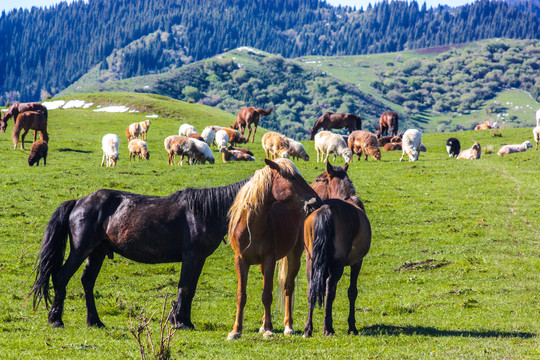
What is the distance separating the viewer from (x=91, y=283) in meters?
11.5

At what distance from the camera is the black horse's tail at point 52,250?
1120 centimetres

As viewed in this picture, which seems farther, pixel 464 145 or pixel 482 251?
pixel 464 145

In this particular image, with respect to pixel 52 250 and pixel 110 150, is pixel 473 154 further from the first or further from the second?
pixel 52 250

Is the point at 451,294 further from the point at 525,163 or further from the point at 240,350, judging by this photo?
the point at 525,163

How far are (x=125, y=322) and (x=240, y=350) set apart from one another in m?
3.58

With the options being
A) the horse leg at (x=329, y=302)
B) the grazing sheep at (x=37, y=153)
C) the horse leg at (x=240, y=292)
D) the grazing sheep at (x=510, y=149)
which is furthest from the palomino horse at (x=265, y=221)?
the grazing sheep at (x=510, y=149)

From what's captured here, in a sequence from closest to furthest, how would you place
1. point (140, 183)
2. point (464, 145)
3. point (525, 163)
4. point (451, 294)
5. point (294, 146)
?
point (451, 294) < point (140, 183) < point (525, 163) < point (294, 146) < point (464, 145)

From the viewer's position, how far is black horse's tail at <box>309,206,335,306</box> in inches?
422

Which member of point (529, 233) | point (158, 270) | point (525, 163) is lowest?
point (158, 270)

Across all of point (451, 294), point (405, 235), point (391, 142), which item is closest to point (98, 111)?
point (391, 142)

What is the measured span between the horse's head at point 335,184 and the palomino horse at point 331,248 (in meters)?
0.78

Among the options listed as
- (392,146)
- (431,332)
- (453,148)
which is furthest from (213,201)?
(392,146)

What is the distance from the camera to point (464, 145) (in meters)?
47.6

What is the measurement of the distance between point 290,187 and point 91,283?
4.68m
